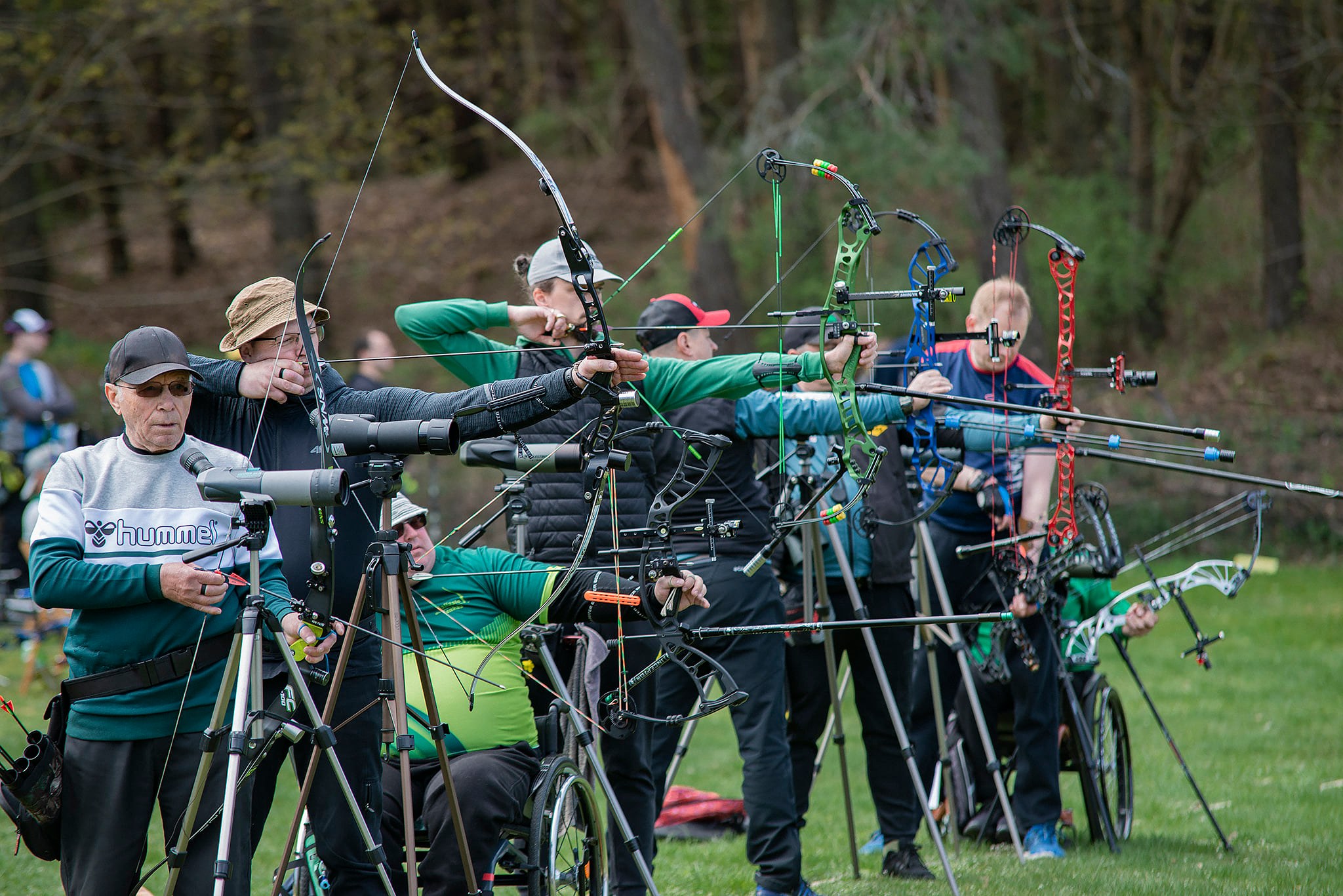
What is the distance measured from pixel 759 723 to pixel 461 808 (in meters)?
1.04

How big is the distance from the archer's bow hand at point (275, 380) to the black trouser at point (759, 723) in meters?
1.34

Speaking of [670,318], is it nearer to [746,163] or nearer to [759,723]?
[759,723]

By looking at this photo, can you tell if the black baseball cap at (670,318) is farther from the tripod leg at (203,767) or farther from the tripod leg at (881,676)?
the tripod leg at (203,767)

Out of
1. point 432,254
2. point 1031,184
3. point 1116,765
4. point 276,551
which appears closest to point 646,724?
point 276,551

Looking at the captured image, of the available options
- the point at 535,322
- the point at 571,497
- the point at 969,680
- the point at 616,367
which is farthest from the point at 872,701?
the point at 616,367

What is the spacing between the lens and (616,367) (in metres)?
2.64

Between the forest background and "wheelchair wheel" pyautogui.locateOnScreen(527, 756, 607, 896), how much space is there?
5020mm

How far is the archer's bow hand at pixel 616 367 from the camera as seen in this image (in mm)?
2605

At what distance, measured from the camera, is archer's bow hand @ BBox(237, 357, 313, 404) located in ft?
9.54

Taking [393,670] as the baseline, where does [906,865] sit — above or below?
below

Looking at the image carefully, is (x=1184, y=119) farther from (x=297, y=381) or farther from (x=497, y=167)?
(x=297, y=381)

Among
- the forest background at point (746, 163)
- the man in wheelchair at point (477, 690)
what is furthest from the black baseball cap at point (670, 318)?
the forest background at point (746, 163)

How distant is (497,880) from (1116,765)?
2.59 m

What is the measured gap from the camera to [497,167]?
1927 cm
